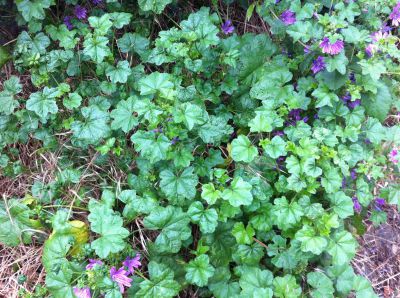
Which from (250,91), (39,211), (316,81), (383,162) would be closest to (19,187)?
(39,211)

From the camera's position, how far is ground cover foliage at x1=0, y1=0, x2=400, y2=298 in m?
2.30

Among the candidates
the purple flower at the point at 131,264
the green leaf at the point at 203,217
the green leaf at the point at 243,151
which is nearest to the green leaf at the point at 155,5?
the green leaf at the point at 243,151

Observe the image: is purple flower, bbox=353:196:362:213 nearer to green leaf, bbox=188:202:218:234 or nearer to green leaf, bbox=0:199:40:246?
green leaf, bbox=188:202:218:234

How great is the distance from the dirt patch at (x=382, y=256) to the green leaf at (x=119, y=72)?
72.0 inches

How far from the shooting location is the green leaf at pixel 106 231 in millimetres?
2107

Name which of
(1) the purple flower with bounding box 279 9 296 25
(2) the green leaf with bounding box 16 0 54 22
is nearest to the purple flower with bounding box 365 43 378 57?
(1) the purple flower with bounding box 279 9 296 25

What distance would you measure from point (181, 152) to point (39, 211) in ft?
2.94

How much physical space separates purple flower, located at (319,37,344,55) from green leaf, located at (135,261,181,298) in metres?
1.42

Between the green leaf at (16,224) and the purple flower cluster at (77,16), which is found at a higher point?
the purple flower cluster at (77,16)

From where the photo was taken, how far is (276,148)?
2.38 meters

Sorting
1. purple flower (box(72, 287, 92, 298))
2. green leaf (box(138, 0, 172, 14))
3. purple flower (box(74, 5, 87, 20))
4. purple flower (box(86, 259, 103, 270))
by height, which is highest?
green leaf (box(138, 0, 172, 14))

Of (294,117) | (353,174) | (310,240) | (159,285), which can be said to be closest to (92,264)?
(159,285)

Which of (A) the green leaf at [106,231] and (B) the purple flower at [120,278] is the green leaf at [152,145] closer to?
(A) the green leaf at [106,231]

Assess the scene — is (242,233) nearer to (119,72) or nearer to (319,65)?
(319,65)
